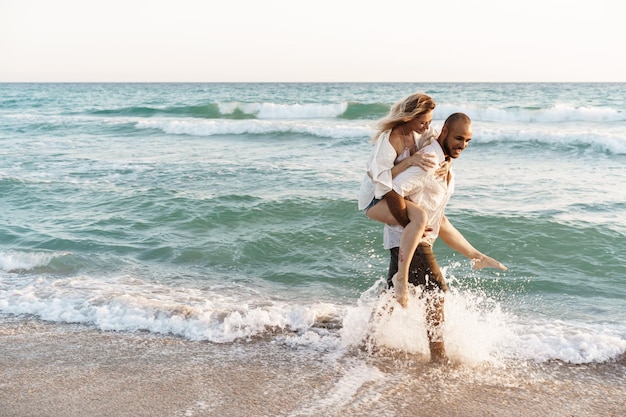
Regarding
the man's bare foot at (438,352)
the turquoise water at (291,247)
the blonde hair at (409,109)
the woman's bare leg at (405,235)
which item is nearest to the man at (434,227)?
the man's bare foot at (438,352)

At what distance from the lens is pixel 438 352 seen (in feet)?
14.2

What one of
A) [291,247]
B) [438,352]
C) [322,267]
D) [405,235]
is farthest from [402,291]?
[291,247]

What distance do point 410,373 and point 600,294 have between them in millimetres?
2958

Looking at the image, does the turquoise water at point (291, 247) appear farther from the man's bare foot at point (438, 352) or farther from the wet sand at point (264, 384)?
the wet sand at point (264, 384)

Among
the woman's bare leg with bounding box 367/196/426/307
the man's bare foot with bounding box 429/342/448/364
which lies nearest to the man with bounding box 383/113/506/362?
the man's bare foot with bounding box 429/342/448/364

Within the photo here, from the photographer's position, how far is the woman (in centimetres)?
375

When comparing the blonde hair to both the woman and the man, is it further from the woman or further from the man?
the man

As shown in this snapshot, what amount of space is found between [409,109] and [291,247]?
428 centimetres

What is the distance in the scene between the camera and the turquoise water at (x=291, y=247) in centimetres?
508

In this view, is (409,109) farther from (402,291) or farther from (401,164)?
(402,291)

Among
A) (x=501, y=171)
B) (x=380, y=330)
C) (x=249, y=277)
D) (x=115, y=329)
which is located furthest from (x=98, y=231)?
(x=501, y=171)

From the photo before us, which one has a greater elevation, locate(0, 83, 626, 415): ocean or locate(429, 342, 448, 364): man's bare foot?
locate(429, 342, 448, 364): man's bare foot

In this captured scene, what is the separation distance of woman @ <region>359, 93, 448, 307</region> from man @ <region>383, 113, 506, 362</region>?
0.07 m

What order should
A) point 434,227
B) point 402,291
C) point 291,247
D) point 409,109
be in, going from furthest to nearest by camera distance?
point 291,247, point 434,227, point 402,291, point 409,109
